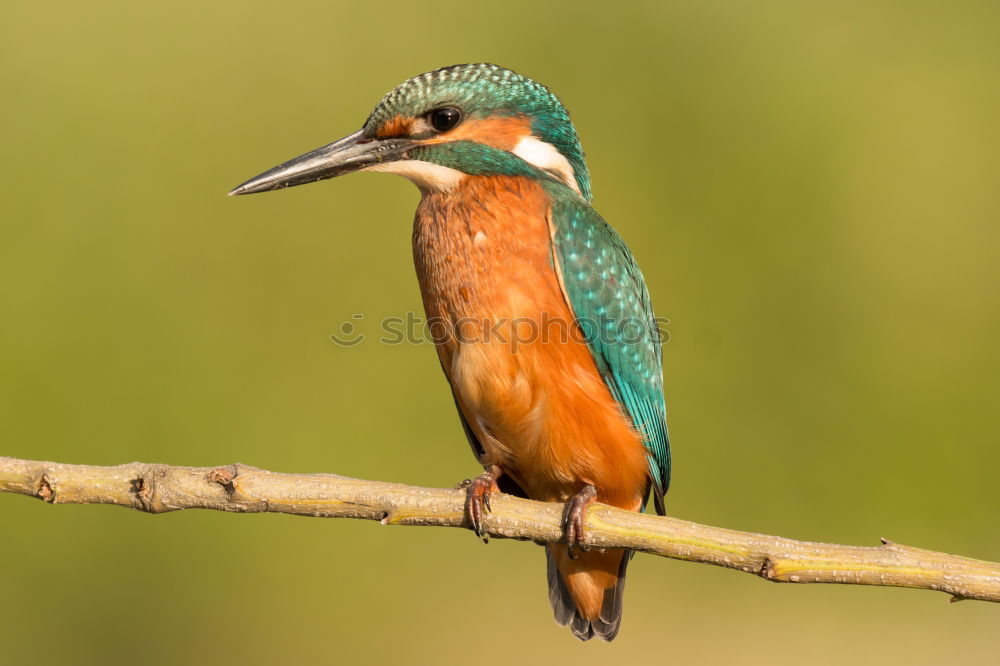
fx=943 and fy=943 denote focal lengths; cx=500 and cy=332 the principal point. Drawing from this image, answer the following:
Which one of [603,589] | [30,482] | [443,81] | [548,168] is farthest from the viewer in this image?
[603,589]

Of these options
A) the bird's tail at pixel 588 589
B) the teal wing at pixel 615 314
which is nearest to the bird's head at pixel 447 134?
the teal wing at pixel 615 314

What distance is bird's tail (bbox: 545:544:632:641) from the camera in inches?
106

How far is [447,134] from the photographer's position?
2.31 meters

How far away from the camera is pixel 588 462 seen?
2.40 m

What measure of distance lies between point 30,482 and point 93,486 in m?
0.10

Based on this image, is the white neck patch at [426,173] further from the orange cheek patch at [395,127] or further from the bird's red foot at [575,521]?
the bird's red foot at [575,521]

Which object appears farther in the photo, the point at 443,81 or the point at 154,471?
the point at 443,81

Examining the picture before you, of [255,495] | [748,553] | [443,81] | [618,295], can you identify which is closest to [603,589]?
[618,295]

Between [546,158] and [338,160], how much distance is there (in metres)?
0.55

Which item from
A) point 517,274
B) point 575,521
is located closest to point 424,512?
point 575,521

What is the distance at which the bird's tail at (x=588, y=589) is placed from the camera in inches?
106

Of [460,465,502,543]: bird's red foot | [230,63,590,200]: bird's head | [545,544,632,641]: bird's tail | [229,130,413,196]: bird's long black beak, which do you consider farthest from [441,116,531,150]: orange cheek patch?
[545,544,632,641]: bird's tail

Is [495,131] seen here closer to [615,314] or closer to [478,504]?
[615,314]

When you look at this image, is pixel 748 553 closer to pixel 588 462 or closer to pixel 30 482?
pixel 588 462
